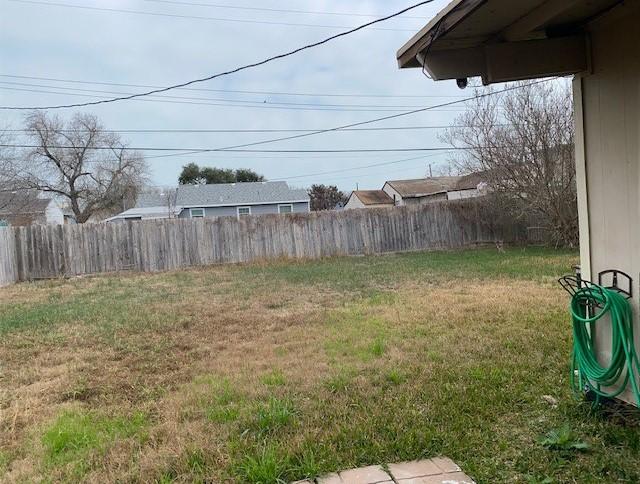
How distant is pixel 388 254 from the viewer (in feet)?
47.6

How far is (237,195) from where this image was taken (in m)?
26.6

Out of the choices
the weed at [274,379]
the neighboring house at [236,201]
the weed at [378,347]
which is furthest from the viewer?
the neighboring house at [236,201]

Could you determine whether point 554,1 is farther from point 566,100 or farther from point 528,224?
point 528,224

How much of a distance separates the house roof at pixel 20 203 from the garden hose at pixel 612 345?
2631 cm

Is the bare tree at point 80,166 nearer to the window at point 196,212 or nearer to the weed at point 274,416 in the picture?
the window at point 196,212

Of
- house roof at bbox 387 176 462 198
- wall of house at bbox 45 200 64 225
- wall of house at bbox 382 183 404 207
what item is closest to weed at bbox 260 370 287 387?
house roof at bbox 387 176 462 198

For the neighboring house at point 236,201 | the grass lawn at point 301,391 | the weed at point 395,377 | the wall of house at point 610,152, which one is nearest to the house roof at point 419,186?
the neighboring house at point 236,201

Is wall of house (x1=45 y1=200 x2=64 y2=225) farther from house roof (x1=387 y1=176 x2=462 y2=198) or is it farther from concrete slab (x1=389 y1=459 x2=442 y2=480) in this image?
concrete slab (x1=389 y1=459 x2=442 y2=480)

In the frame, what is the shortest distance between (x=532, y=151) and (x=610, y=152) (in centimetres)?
1039

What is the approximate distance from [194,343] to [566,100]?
34.8 ft

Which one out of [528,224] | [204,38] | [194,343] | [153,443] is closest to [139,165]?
[204,38]

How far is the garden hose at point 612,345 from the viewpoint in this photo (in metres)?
2.37

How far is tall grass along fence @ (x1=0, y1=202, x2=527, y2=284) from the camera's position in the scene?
40.5 ft

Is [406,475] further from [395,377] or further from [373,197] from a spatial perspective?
[373,197]
